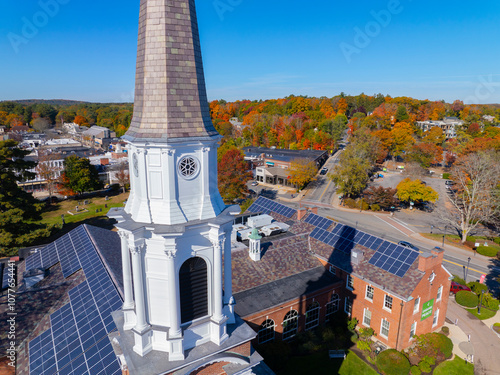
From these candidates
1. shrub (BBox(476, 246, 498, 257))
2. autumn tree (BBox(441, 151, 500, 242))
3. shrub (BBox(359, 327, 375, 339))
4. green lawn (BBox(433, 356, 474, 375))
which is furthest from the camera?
autumn tree (BBox(441, 151, 500, 242))

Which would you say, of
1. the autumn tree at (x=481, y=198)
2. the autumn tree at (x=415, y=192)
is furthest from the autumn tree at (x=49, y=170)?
the autumn tree at (x=481, y=198)

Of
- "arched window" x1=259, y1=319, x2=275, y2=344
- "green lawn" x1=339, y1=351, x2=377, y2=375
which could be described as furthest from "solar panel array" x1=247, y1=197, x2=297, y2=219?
"green lawn" x1=339, y1=351, x2=377, y2=375

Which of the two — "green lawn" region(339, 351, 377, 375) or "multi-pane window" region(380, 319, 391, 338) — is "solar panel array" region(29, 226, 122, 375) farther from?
"multi-pane window" region(380, 319, 391, 338)

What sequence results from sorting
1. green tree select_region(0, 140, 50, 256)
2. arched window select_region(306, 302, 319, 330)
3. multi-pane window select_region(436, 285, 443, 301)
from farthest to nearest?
green tree select_region(0, 140, 50, 256) → multi-pane window select_region(436, 285, 443, 301) → arched window select_region(306, 302, 319, 330)

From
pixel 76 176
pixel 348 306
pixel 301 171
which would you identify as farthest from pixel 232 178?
pixel 348 306

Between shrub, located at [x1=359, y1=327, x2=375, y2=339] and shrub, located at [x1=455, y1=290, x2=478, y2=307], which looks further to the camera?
shrub, located at [x1=455, y1=290, x2=478, y2=307]

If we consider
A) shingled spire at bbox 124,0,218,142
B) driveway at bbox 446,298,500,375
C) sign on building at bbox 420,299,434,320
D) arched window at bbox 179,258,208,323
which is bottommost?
driveway at bbox 446,298,500,375
